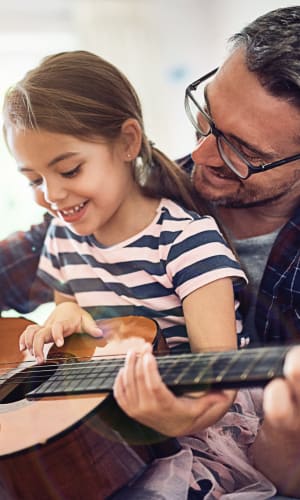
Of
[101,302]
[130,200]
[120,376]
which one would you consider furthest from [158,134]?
[120,376]

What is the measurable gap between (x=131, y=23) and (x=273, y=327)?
2.71 ft

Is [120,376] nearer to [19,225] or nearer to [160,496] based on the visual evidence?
[160,496]

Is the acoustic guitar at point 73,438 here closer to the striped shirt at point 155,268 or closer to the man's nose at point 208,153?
the striped shirt at point 155,268

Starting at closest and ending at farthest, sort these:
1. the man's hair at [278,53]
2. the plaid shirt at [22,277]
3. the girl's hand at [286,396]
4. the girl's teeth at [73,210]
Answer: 1. the girl's hand at [286,396]
2. the man's hair at [278,53]
3. the girl's teeth at [73,210]
4. the plaid shirt at [22,277]

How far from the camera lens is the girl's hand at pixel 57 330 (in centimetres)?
76

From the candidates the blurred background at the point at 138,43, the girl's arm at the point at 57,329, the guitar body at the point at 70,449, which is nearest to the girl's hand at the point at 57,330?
the girl's arm at the point at 57,329

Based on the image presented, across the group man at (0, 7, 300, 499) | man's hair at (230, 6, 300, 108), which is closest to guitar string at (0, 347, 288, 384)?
man at (0, 7, 300, 499)

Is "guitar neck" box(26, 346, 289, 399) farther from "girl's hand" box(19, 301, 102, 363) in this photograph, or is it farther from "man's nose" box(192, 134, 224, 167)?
"man's nose" box(192, 134, 224, 167)

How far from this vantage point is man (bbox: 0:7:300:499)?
685 millimetres

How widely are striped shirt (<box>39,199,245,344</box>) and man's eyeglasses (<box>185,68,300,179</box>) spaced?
0.25 ft

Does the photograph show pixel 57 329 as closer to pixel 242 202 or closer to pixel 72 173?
pixel 72 173

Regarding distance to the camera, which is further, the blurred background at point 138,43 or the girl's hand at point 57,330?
the blurred background at point 138,43

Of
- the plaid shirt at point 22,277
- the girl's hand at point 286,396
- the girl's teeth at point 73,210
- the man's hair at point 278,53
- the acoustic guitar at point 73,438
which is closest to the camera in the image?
the girl's hand at point 286,396

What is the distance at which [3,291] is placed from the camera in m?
0.98
